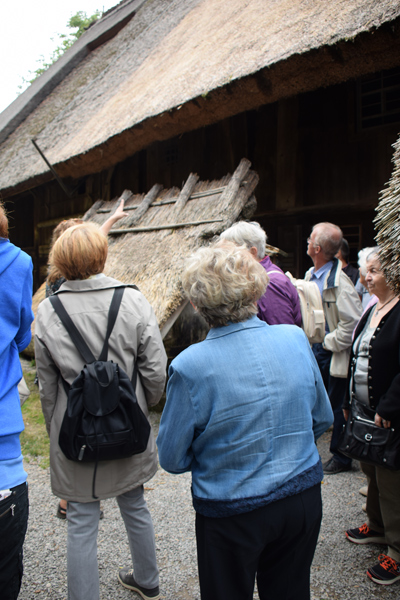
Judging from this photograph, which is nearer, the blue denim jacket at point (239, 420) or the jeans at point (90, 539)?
the blue denim jacket at point (239, 420)

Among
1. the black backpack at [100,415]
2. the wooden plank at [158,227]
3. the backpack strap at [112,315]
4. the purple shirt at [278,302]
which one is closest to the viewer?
the black backpack at [100,415]

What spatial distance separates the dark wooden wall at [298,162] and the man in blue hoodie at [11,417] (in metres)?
4.87

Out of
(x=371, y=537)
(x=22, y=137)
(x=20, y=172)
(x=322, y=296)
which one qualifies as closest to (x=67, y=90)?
(x=22, y=137)

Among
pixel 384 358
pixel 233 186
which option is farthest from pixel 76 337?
pixel 233 186

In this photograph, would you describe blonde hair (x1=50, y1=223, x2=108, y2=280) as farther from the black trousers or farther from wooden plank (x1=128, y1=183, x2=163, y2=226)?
wooden plank (x1=128, y1=183, x2=163, y2=226)

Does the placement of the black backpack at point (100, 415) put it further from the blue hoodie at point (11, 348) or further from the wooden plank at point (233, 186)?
the wooden plank at point (233, 186)

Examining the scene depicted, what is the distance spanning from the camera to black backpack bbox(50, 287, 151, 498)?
1.67m

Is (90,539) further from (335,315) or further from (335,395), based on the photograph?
(335,315)

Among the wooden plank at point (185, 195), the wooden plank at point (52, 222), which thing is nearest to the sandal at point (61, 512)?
the wooden plank at point (185, 195)

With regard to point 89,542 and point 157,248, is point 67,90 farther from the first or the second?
point 89,542

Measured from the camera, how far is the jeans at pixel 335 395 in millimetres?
3225

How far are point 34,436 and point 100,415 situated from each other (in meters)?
2.71

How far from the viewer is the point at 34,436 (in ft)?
13.0

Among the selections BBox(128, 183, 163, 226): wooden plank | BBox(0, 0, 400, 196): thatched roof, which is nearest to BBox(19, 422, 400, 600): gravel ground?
BBox(128, 183, 163, 226): wooden plank
